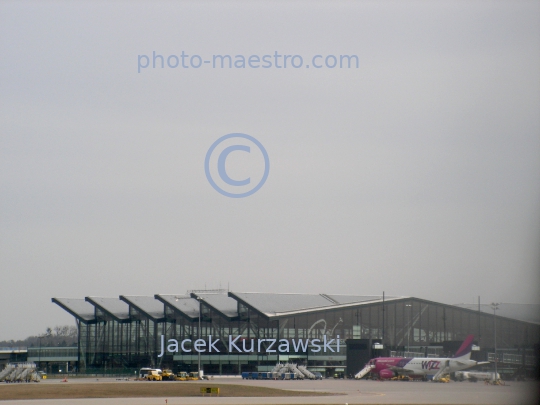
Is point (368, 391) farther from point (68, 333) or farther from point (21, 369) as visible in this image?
point (21, 369)

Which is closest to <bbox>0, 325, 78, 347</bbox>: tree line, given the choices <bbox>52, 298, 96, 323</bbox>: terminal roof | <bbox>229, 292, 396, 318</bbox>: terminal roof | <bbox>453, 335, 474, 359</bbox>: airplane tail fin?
<bbox>52, 298, 96, 323</bbox>: terminal roof

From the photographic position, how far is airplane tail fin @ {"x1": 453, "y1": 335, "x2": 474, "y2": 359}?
72.3ft

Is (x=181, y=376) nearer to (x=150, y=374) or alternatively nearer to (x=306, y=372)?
(x=150, y=374)

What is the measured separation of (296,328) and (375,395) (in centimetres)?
333

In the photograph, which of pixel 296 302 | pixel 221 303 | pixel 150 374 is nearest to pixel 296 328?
pixel 296 302

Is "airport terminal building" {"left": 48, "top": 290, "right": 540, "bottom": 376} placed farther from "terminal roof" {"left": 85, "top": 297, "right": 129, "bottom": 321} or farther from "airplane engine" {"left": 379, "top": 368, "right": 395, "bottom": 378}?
"airplane engine" {"left": 379, "top": 368, "right": 395, "bottom": 378}

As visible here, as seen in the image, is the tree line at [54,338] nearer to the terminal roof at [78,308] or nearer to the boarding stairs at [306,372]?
the terminal roof at [78,308]

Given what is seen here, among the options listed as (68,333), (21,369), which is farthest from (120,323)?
(21,369)

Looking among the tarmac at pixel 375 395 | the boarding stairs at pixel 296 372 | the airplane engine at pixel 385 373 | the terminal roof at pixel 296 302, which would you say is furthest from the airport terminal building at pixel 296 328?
the airplane engine at pixel 385 373

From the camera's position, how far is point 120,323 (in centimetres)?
2769

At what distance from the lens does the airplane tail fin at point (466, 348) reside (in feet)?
72.3

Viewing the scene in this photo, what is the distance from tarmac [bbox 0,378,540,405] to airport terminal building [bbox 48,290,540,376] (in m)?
0.83

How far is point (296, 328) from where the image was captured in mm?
23359

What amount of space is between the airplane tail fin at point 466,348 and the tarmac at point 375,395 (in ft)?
2.89
